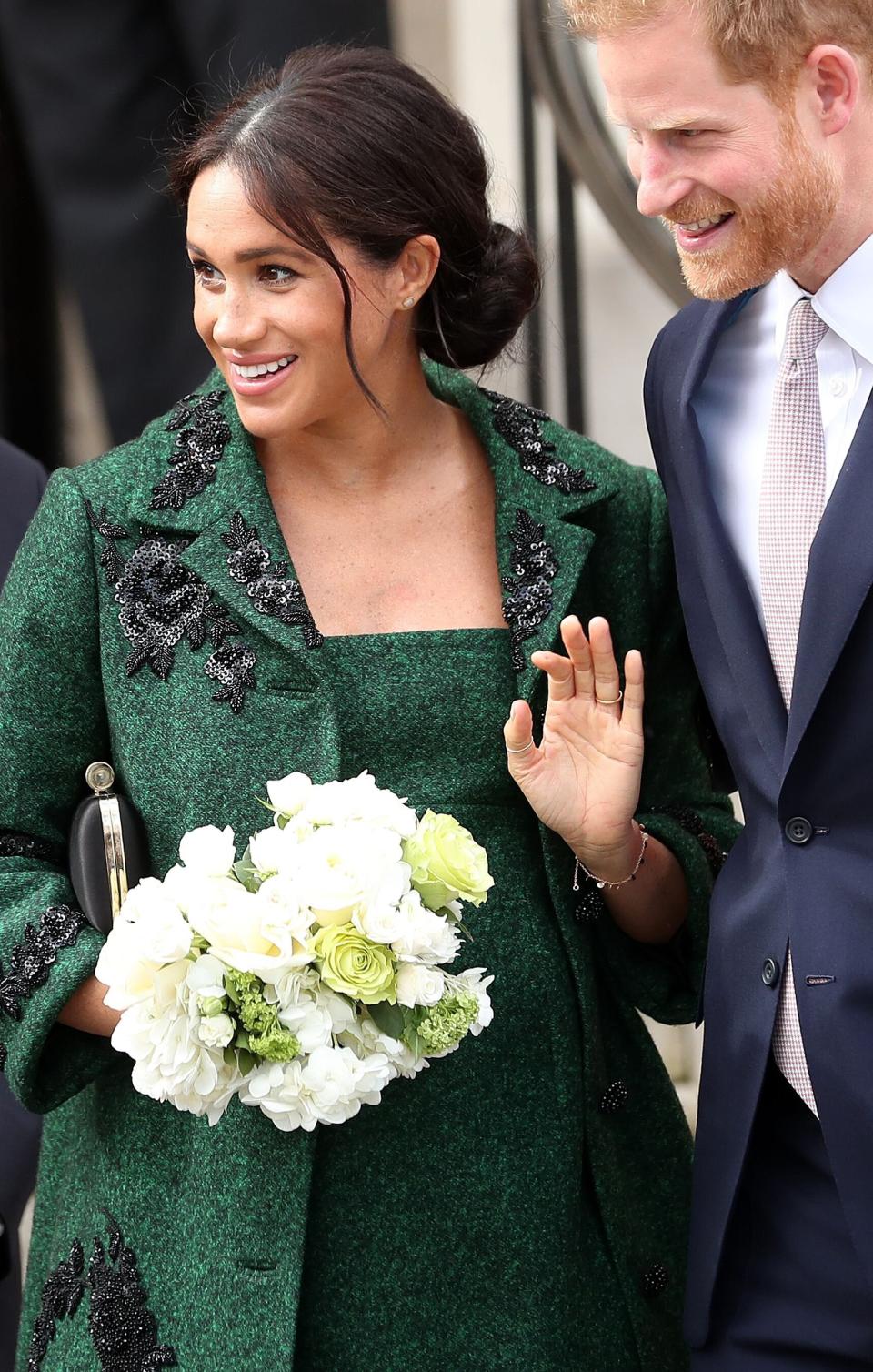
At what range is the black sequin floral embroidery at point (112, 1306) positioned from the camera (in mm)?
2166

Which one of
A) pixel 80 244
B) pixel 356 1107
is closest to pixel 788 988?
pixel 356 1107

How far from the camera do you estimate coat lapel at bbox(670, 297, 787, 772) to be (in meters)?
2.07

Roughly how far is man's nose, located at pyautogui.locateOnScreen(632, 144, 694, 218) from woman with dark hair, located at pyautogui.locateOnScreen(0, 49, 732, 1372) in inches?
14.0

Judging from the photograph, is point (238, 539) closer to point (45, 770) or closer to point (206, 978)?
point (45, 770)

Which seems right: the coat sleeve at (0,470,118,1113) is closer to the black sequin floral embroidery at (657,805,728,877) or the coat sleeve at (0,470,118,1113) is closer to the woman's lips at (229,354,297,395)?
the woman's lips at (229,354,297,395)

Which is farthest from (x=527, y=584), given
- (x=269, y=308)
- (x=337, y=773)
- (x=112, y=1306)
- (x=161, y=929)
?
(x=112, y=1306)

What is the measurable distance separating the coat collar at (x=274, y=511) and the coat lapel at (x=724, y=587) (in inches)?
7.2

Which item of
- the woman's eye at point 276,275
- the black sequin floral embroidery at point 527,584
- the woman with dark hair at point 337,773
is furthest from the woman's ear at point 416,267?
the black sequin floral embroidery at point 527,584

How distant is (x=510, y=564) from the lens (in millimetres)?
2344

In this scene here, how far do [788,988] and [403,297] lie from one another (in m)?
0.95

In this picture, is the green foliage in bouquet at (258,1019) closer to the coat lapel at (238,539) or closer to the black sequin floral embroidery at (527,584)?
the coat lapel at (238,539)

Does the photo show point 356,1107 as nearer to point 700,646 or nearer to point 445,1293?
point 445,1293

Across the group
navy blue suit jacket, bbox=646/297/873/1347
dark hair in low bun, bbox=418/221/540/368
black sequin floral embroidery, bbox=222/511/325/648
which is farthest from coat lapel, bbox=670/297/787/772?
black sequin floral embroidery, bbox=222/511/325/648

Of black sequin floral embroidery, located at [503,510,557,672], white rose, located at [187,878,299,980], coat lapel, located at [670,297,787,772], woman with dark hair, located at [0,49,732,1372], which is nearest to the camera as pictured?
white rose, located at [187,878,299,980]
